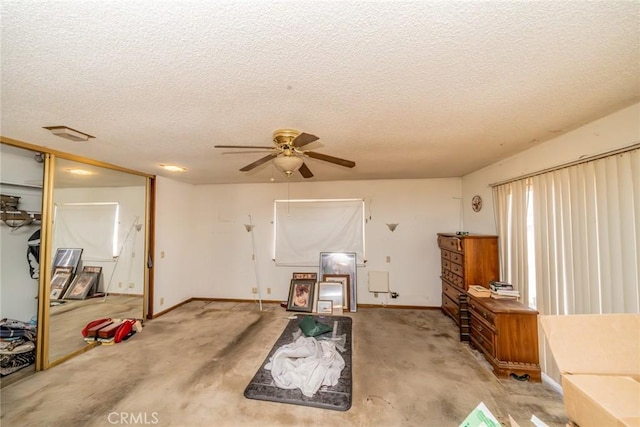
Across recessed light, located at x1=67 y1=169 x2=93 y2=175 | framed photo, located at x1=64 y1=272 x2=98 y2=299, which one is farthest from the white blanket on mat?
recessed light, located at x1=67 y1=169 x2=93 y2=175

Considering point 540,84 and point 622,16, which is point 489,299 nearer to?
point 540,84

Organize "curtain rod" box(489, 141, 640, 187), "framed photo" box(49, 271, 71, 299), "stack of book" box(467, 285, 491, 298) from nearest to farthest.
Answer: "curtain rod" box(489, 141, 640, 187)
"framed photo" box(49, 271, 71, 299)
"stack of book" box(467, 285, 491, 298)

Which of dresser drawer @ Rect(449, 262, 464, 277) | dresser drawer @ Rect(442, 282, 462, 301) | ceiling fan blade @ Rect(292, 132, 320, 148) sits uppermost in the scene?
ceiling fan blade @ Rect(292, 132, 320, 148)

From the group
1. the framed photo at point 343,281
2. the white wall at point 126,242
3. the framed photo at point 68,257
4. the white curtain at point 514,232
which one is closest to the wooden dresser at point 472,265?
the white curtain at point 514,232

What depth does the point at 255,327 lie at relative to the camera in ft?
11.7

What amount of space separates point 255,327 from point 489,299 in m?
3.18

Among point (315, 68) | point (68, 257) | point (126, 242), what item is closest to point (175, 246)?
point (126, 242)

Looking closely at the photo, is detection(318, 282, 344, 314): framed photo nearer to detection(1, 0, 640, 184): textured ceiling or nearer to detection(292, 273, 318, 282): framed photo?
detection(292, 273, 318, 282): framed photo

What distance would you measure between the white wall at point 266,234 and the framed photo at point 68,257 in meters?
1.14

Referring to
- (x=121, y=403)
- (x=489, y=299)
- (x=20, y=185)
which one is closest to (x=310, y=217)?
(x=489, y=299)

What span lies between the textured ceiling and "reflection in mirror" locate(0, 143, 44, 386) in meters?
0.49

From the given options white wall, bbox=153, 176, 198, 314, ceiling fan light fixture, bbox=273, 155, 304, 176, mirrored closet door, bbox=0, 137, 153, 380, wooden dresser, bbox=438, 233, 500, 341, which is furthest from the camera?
white wall, bbox=153, 176, 198, 314

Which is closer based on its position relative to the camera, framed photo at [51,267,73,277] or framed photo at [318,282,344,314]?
framed photo at [51,267,73,277]

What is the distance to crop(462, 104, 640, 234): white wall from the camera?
5.45 feet
